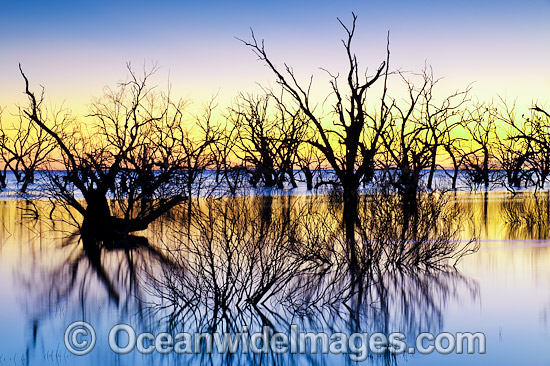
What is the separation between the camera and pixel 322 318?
8805mm

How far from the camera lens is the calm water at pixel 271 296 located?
798cm

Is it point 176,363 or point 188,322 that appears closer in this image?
point 176,363

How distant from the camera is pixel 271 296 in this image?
9.72 m

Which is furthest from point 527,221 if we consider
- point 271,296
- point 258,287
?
point 258,287

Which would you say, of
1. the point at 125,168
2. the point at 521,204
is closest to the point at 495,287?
the point at 125,168

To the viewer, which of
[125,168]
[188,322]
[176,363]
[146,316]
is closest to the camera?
[176,363]

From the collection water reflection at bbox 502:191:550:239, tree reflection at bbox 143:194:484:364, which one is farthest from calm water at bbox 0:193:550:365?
water reflection at bbox 502:191:550:239

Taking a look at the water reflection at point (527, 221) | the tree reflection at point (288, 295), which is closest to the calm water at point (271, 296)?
the tree reflection at point (288, 295)

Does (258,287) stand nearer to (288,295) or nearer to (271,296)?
(288,295)

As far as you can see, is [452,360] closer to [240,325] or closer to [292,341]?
[292,341]

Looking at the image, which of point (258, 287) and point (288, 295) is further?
point (288, 295)

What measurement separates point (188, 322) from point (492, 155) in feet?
144

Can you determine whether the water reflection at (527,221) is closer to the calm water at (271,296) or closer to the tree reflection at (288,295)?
the calm water at (271,296)

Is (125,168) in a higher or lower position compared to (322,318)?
higher
